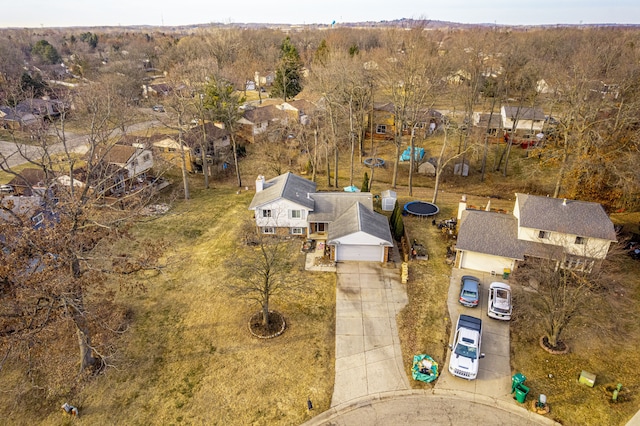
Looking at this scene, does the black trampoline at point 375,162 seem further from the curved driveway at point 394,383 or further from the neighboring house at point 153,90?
the neighboring house at point 153,90

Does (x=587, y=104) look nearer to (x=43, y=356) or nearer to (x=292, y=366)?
(x=292, y=366)

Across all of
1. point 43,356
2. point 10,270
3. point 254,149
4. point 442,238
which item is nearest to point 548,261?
point 442,238

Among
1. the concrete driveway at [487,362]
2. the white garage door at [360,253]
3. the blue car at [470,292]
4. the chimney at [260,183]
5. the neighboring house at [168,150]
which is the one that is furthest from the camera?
the neighboring house at [168,150]

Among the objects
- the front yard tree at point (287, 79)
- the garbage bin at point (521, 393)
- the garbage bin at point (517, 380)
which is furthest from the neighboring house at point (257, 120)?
the garbage bin at point (521, 393)

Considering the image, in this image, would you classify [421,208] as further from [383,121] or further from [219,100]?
[219,100]

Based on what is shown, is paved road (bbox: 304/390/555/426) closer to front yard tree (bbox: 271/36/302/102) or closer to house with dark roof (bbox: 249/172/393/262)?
house with dark roof (bbox: 249/172/393/262)

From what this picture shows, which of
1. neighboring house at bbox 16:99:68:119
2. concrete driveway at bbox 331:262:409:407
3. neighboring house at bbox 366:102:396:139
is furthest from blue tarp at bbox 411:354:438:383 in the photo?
neighboring house at bbox 366:102:396:139
